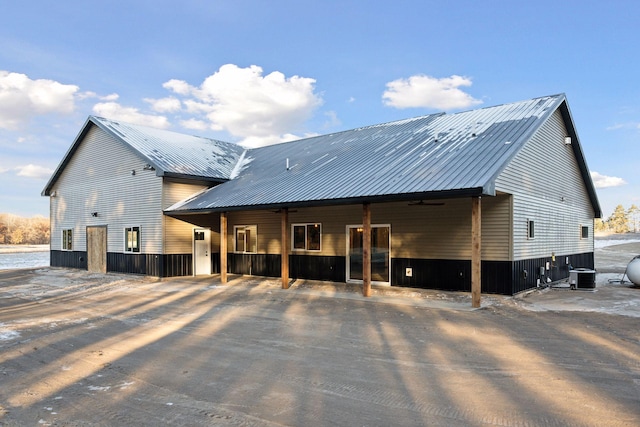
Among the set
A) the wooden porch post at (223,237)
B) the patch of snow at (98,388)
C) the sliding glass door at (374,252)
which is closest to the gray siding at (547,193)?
the sliding glass door at (374,252)

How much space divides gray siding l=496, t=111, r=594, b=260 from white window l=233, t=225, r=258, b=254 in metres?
9.89

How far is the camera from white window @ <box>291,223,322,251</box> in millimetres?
16750

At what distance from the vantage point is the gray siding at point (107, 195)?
60.4 ft

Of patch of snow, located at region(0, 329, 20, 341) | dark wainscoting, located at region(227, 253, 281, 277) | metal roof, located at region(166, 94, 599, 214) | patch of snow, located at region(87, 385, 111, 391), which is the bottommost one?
patch of snow, located at region(0, 329, 20, 341)

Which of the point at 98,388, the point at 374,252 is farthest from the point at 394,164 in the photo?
the point at 98,388

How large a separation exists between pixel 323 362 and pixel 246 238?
1301 centimetres

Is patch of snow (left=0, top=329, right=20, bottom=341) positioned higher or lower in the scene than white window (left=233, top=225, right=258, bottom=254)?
lower

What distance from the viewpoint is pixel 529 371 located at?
598cm

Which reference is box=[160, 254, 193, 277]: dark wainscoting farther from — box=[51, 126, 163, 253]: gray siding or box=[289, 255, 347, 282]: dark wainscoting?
box=[289, 255, 347, 282]: dark wainscoting

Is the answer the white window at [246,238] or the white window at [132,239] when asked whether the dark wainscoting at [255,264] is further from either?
the white window at [132,239]

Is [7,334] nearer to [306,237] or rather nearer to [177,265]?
[177,265]

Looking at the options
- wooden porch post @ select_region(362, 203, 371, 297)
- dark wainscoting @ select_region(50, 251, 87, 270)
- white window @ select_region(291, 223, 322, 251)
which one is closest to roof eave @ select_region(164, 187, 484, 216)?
wooden porch post @ select_region(362, 203, 371, 297)

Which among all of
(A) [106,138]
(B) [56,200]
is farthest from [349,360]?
(B) [56,200]

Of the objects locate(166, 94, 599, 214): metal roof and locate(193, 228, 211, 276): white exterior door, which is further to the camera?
locate(193, 228, 211, 276): white exterior door
